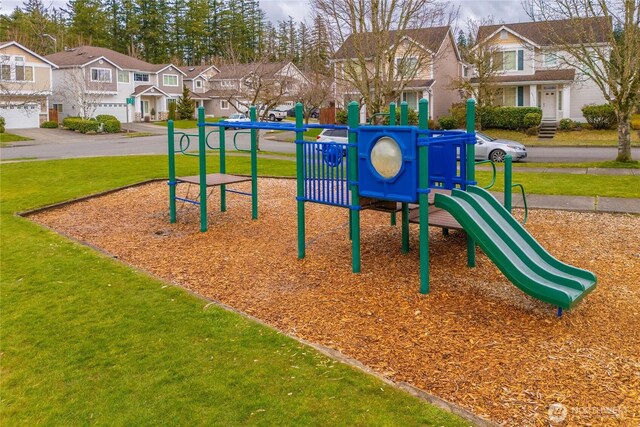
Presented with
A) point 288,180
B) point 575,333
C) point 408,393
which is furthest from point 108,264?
point 288,180

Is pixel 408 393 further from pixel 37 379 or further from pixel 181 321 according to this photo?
pixel 37 379

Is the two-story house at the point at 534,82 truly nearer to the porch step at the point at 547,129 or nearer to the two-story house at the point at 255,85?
the porch step at the point at 547,129

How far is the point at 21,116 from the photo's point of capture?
166 ft

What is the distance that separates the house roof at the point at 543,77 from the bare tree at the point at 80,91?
1311 inches

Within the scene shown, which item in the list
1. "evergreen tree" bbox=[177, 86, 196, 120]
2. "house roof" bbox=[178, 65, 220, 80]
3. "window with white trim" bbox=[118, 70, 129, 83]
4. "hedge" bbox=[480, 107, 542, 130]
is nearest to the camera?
"hedge" bbox=[480, 107, 542, 130]

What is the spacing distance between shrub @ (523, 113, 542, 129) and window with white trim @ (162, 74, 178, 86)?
41.7m

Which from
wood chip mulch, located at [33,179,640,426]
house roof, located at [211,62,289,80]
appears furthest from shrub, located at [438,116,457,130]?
wood chip mulch, located at [33,179,640,426]

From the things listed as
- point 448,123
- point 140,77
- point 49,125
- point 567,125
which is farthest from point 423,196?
point 140,77

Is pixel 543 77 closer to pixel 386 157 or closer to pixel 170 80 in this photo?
pixel 386 157

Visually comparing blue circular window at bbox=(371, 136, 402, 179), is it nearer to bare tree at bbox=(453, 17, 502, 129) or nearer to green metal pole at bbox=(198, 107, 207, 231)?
green metal pole at bbox=(198, 107, 207, 231)

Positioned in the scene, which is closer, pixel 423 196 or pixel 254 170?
pixel 423 196

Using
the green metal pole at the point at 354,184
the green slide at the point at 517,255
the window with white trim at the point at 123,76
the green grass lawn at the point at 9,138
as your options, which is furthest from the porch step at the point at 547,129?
the window with white trim at the point at 123,76

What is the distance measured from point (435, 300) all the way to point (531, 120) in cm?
3383

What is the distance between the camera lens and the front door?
4272cm
